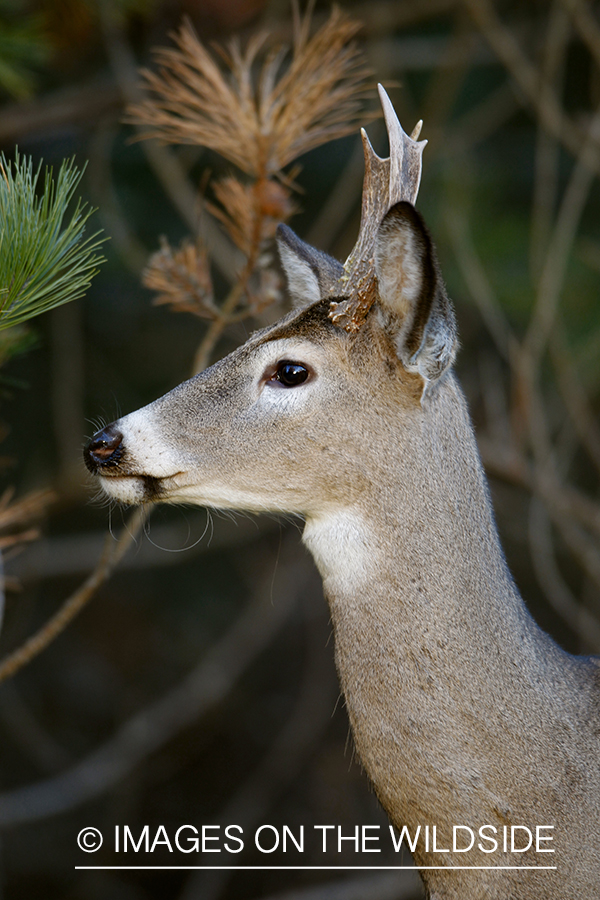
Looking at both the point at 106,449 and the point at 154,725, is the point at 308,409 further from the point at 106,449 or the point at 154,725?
the point at 154,725

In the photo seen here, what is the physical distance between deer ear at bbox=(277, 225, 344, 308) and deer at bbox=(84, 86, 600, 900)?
0.34 meters

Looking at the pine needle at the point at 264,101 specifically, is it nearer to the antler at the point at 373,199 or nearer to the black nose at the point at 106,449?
the antler at the point at 373,199

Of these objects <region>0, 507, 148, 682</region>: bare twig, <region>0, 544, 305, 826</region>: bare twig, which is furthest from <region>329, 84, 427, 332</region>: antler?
<region>0, 544, 305, 826</region>: bare twig

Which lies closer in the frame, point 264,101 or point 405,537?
point 405,537

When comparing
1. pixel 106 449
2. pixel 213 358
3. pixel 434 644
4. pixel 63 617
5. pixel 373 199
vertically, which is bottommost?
pixel 434 644

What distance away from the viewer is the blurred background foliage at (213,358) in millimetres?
4289

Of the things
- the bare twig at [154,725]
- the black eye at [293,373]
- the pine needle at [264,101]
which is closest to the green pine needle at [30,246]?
the black eye at [293,373]

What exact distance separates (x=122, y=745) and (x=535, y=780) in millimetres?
3910

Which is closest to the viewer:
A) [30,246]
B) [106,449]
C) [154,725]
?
[30,246]

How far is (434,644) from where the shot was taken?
199 cm

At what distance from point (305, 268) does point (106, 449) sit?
0.84 meters

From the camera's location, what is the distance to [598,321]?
5.56 metres

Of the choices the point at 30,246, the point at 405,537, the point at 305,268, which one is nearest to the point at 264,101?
the point at 305,268

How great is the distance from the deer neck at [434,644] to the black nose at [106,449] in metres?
0.49
